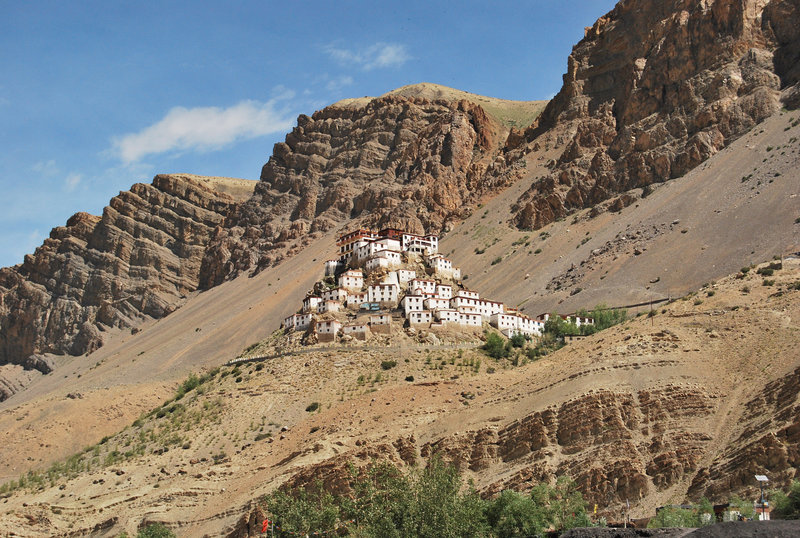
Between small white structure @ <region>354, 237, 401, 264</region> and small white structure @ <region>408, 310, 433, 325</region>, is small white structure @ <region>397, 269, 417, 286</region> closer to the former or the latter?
small white structure @ <region>354, 237, 401, 264</region>

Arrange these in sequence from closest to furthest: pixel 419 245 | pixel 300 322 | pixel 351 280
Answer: pixel 300 322, pixel 351 280, pixel 419 245

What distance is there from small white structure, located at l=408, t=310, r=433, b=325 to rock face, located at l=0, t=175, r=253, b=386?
96.2 m

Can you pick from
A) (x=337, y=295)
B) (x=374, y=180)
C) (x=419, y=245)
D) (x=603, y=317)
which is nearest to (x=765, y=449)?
(x=603, y=317)

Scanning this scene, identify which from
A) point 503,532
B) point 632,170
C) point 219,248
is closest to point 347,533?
point 503,532

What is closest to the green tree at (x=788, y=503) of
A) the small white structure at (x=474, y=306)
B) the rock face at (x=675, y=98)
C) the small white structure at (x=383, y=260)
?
the small white structure at (x=474, y=306)

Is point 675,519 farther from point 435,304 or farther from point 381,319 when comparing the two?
point 435,304

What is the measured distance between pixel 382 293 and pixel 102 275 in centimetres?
10654

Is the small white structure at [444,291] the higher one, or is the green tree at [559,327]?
the small white structure at [444,291]

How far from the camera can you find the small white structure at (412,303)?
86.1 meters

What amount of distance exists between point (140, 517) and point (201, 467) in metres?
8.81

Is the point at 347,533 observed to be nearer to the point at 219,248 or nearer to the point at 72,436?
the point at 72,436

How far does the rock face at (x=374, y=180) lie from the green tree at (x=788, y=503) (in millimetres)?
112312

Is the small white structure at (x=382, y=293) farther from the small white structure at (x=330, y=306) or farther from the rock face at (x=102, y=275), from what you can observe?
the rock face at (x=102, y=275)

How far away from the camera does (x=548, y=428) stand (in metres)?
46.4
